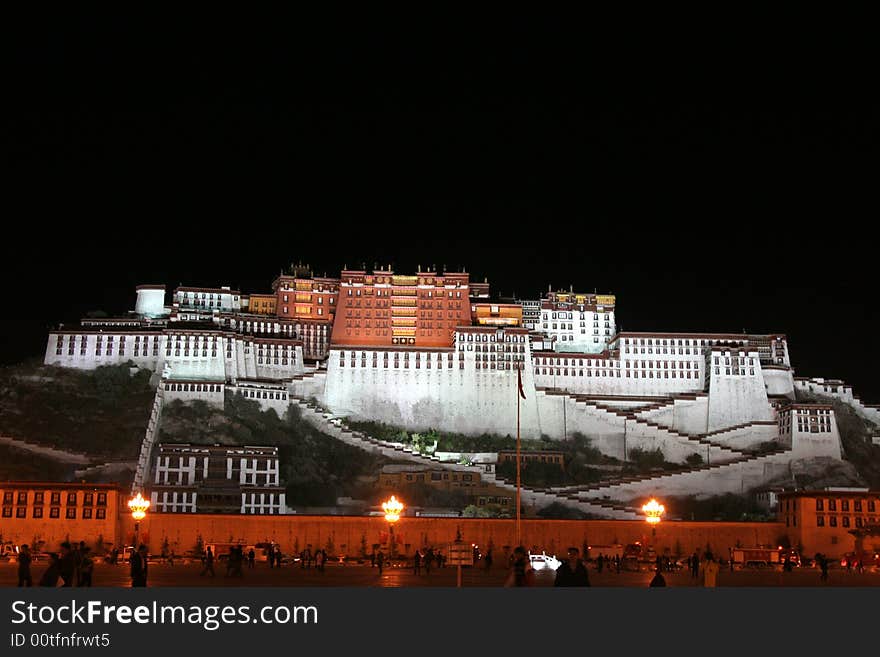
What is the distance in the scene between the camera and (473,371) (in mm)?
84375

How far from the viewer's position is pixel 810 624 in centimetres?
1245

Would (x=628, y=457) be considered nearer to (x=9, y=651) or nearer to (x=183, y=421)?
(x=183, y=421)

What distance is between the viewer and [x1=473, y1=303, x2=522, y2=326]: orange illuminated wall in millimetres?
94188

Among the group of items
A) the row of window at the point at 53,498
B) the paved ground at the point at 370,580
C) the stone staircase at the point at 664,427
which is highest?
the stone staircase at the point at 664,427

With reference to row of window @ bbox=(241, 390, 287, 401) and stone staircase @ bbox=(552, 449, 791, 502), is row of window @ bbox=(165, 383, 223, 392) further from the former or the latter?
stone staircase @ bbox=(552, 449, 791, 502)

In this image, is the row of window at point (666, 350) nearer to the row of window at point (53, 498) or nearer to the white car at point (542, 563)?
the white car at point (542, 563)

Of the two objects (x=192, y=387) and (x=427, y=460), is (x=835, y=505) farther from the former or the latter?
(x=192, y=387)

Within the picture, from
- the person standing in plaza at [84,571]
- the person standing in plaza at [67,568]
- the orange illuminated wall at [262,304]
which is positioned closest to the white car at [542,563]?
the person standing in plaza at [84,571]

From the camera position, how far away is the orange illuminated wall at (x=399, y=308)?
91625mm

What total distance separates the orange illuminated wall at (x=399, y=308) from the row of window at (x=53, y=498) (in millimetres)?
38242

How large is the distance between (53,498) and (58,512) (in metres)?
0.75

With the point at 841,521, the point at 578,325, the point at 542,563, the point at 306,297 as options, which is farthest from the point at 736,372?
the point at 542,563

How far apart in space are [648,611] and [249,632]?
4547 mm

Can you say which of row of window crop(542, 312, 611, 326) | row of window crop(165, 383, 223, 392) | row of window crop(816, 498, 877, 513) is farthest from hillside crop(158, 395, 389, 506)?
row of window crop(816, 498, 877, 513)
